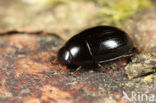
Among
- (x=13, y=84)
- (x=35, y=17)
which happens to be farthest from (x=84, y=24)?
(x=13, y=84)

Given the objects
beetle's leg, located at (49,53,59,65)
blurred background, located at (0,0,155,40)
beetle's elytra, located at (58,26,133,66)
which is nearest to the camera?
beetle's elytra, located at (58,26,133,66)

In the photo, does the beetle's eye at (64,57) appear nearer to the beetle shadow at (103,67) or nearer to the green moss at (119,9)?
the beetle shadow at (103,67)

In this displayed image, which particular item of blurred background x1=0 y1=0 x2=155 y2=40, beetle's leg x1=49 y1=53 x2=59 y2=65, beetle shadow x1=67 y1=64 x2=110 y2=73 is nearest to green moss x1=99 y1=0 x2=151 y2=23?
blurred background x1=0 y1=0 x2=155 y2=40

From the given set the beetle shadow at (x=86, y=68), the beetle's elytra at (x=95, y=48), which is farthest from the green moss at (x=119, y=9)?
the beetle shadow at (x=86, y=68)

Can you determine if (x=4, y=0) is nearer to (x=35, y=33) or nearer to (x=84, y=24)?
(x=35, y=33)

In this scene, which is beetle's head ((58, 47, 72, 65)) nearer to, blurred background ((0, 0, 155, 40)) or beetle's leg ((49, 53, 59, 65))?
beetle's leg ((49, 53, 59, 65))

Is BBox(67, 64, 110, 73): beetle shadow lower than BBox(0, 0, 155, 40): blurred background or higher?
lower

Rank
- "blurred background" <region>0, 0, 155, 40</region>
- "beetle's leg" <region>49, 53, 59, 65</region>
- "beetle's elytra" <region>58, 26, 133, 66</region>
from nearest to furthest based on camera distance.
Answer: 1. "beetle's elytra" <region>58, 26, 133, 66</region>
2. "beetle's leg" <region>49, 53, 59, 65</region>
3. "blurred background" <region>0, 0, 155, 40</region>
